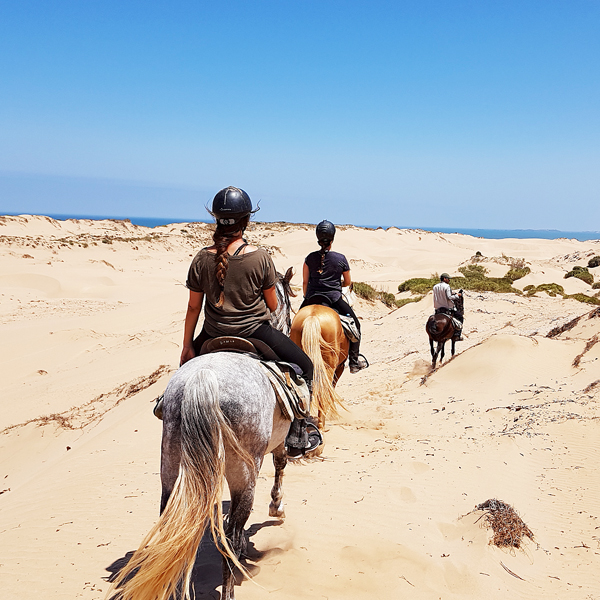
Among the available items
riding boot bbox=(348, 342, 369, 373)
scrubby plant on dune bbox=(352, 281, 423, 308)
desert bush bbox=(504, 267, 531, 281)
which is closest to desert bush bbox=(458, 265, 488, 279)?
desert bush bbox=(504, 267, 531, 281)

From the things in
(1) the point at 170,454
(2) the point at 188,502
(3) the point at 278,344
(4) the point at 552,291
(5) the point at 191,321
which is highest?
(5) the point at 191,321

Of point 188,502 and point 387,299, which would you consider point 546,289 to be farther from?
point 188,502

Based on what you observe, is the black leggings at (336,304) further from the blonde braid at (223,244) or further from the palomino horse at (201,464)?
the palomino horse at (201,464)

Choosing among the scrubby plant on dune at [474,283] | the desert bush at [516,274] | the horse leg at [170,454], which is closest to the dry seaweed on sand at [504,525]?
the horse leg at [170,454]

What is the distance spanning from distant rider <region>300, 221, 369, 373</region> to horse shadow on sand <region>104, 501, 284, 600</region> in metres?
3.52

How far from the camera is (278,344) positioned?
4.12 metres

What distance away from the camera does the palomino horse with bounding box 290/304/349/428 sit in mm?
6758

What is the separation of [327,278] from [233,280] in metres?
3.89

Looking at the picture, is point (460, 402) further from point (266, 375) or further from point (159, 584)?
point (159, 584)

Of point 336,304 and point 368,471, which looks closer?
point 368,471

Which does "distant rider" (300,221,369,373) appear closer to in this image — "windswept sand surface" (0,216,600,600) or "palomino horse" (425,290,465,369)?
"windswept sand surface" (0,216,600,600)

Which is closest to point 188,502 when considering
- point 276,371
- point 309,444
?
point 276,371

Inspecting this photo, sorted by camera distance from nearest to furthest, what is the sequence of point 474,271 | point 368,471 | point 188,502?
1. point 188,502
2. point 368,471
3. point 474,271

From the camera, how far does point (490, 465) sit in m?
6.96
